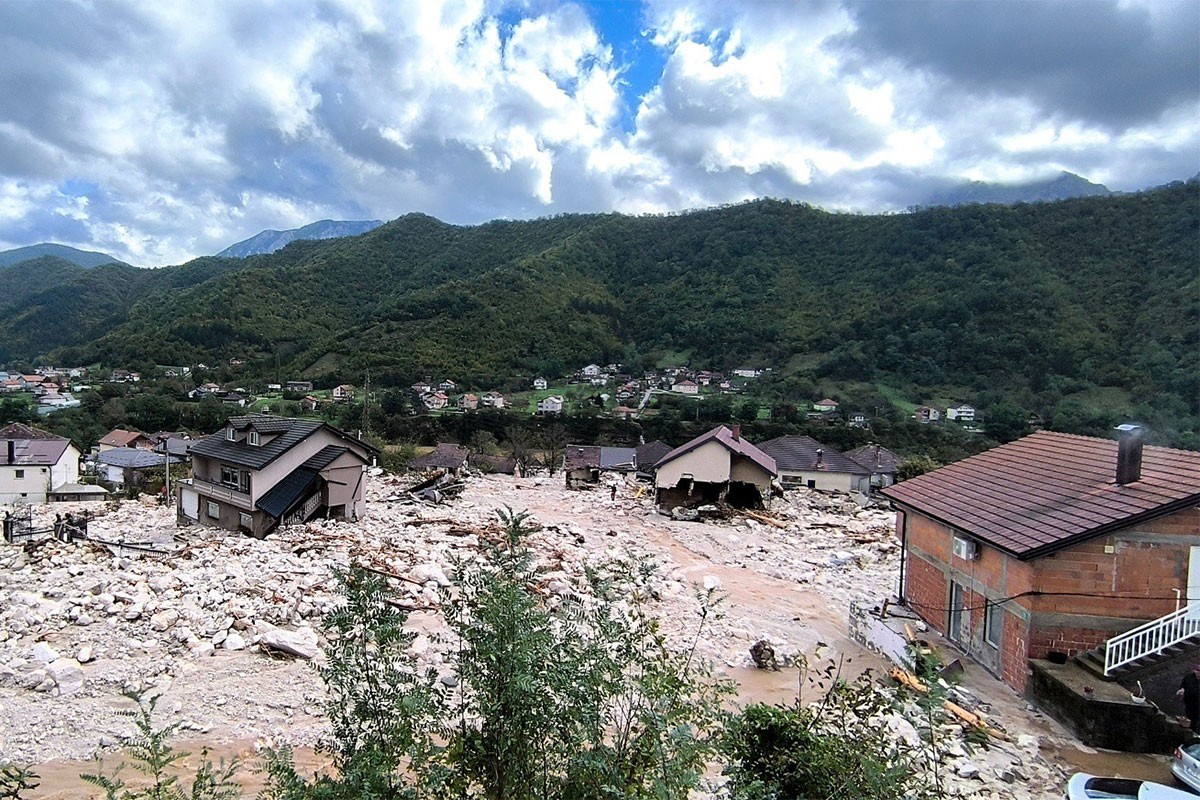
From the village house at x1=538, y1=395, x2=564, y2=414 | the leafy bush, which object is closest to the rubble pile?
the leafy bush

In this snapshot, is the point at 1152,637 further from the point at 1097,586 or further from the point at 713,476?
the point at 713,476

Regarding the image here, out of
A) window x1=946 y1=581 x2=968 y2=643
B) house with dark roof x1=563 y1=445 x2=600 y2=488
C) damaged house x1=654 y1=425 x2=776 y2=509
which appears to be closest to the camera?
window x1=946 y1=581 x2=968 y2=643

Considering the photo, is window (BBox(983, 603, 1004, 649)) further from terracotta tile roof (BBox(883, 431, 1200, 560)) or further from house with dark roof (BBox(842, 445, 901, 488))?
house with dark roof (BBox(842, 445, 901, 488))

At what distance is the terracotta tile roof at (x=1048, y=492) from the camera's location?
Answer: 964 cm

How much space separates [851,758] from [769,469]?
25295 mm

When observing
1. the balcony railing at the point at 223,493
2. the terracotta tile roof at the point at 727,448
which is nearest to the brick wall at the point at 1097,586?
the terracotta tile roof at the point at 727,448

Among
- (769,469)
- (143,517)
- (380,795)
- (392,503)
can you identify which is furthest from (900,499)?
(143,517)

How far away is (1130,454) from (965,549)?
306 cm

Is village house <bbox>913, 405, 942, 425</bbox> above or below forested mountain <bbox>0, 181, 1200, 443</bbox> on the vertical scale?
below

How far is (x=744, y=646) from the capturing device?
1292cm

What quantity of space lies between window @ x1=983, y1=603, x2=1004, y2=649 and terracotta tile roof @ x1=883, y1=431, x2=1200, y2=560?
1.28m

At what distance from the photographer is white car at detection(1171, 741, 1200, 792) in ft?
23.5

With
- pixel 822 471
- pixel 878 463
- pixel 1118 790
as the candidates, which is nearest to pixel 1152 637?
pixel 1118 790

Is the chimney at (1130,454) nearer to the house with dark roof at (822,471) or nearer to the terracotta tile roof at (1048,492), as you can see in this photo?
the terracotta tile roof at (1048,492)
